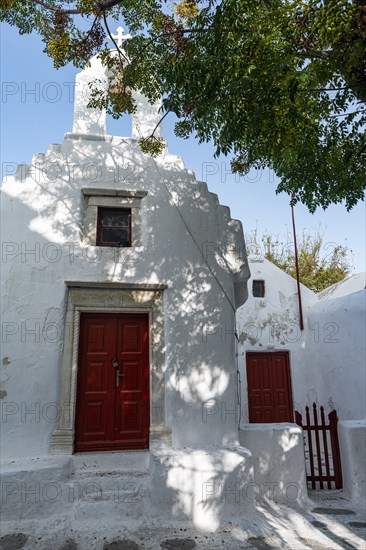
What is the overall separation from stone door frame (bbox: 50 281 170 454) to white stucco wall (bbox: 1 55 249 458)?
7 cm

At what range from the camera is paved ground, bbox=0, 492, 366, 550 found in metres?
4.06

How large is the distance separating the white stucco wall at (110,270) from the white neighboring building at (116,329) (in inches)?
0.6

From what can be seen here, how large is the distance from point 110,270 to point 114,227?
82cm

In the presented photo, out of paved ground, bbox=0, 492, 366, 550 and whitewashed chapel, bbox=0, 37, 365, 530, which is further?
whitewashed chapel, bbox=0, 37, 365, 530

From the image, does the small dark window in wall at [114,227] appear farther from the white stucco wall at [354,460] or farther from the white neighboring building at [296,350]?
the white neighboring building at [296,350]

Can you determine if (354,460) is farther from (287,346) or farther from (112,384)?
(287,346)

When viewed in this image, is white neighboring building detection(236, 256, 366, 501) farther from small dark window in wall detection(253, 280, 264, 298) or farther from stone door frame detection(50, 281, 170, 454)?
stone door frame detection(50, 281, 170, 454)

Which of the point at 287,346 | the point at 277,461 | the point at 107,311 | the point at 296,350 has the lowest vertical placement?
the point at 277,461

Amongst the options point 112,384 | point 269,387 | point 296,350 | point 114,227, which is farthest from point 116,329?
point 296,350

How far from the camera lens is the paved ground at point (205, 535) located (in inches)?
160

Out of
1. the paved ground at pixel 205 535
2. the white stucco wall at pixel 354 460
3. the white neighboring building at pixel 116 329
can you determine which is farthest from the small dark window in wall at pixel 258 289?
the paved ground at pixel 205 535

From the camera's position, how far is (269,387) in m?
10.7

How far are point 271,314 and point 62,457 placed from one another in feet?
24.8

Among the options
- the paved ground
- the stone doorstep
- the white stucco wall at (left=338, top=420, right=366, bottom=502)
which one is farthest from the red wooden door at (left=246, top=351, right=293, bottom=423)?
the stone doorstep
